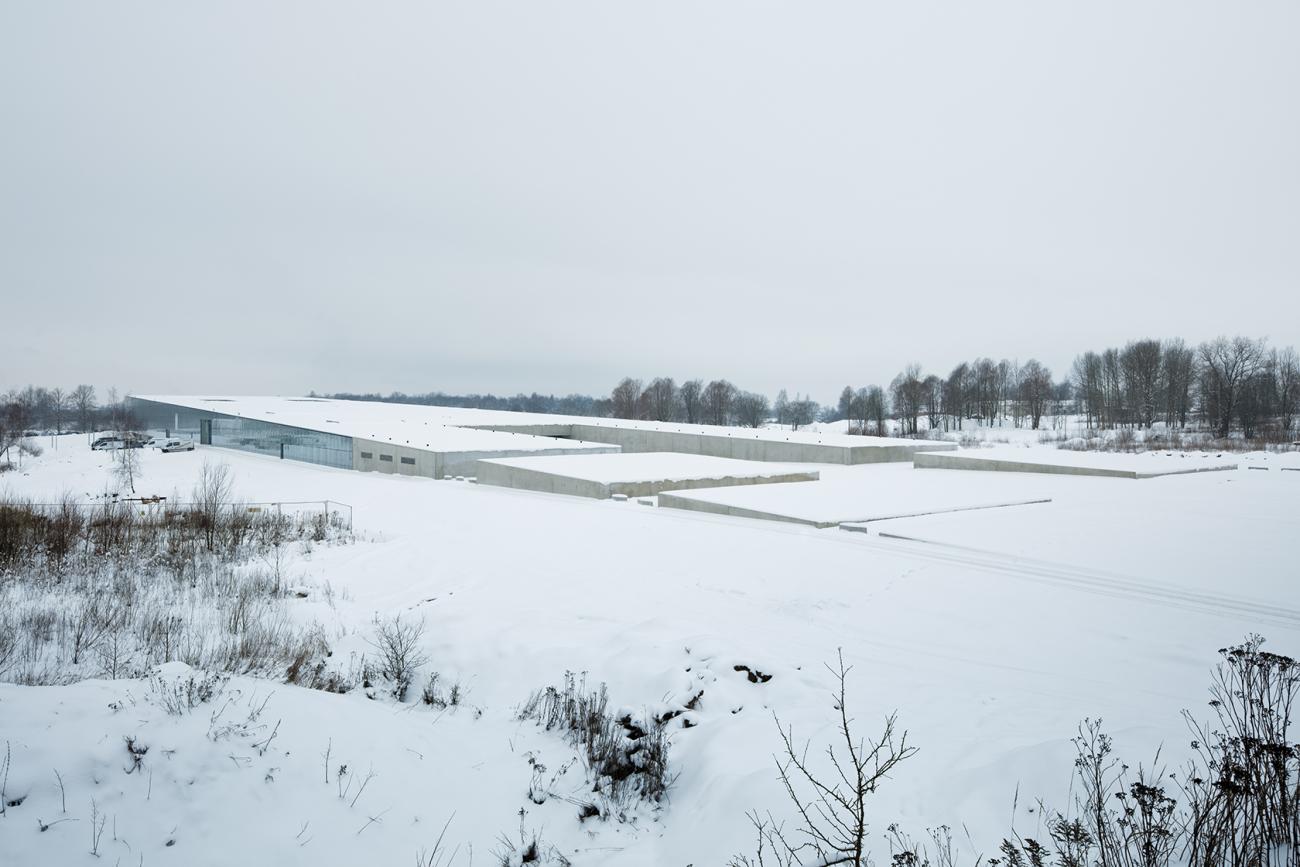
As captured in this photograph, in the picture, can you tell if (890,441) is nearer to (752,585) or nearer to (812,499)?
(812,499)

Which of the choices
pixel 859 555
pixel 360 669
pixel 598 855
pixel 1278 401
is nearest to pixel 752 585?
pixel 859 555

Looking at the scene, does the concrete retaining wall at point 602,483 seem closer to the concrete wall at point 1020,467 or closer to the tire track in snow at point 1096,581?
the concrete wall at point 1020,467

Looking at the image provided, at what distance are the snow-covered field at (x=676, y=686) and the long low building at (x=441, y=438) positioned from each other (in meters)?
17.4

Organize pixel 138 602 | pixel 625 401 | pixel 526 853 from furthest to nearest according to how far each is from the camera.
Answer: pixel 625 401
pixel 138 602
pixel 526 853

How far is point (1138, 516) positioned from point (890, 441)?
1991 centimetres

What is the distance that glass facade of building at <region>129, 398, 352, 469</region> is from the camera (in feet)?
121

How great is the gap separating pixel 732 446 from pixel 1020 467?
597 inches

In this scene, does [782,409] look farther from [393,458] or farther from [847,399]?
[393,458]

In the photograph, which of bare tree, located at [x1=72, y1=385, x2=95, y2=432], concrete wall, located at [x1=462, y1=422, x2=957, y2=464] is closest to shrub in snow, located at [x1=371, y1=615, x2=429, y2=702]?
concrete wall, located at [x1=462, y1=422, x2=957, y2=464]

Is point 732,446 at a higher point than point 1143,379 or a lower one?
lower

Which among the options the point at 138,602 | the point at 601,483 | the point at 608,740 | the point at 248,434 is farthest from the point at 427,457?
the point at 608,740

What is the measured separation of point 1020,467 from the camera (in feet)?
87.6

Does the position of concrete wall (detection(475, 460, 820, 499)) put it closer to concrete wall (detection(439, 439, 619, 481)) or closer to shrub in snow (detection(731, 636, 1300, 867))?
concrete wall (detection(439, 439, 619, 481))

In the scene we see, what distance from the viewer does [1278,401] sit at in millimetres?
57188
